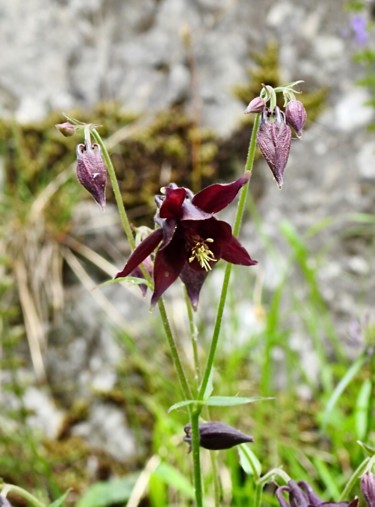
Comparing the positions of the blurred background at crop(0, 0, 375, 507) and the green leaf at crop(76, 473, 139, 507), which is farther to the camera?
the blurred background at crop(0, 0, 375, 507)

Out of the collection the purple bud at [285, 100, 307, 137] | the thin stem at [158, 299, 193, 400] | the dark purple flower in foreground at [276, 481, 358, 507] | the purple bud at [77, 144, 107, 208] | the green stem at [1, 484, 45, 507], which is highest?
the purple bud at [285, 100, 307, 137]

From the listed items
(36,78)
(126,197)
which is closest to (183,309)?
(126,197)

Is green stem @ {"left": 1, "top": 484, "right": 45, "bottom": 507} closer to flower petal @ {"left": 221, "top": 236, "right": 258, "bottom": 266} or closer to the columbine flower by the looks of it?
the columbine flower

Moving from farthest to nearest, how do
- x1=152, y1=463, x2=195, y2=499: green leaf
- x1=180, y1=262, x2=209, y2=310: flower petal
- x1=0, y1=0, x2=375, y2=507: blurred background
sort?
x1=0, y1=0, x2=375, y2=507: blurred background
x1=152, y1=463, x2=195, y2=499: green leaf
x1=180, y1=262, x2=209, y2=310: flower petal

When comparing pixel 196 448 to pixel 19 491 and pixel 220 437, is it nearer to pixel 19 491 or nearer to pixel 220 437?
pixel 220 437

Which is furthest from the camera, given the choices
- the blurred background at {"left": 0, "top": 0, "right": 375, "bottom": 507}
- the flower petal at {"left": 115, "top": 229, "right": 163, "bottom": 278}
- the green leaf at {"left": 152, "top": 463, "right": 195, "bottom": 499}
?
the blurred background at {"left": 0, "top": 0, "right": 375, "bottom": 507}

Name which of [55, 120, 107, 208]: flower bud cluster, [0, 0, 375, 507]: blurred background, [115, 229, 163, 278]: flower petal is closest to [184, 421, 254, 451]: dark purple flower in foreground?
[115, 229, 163, 278]: flower petal
